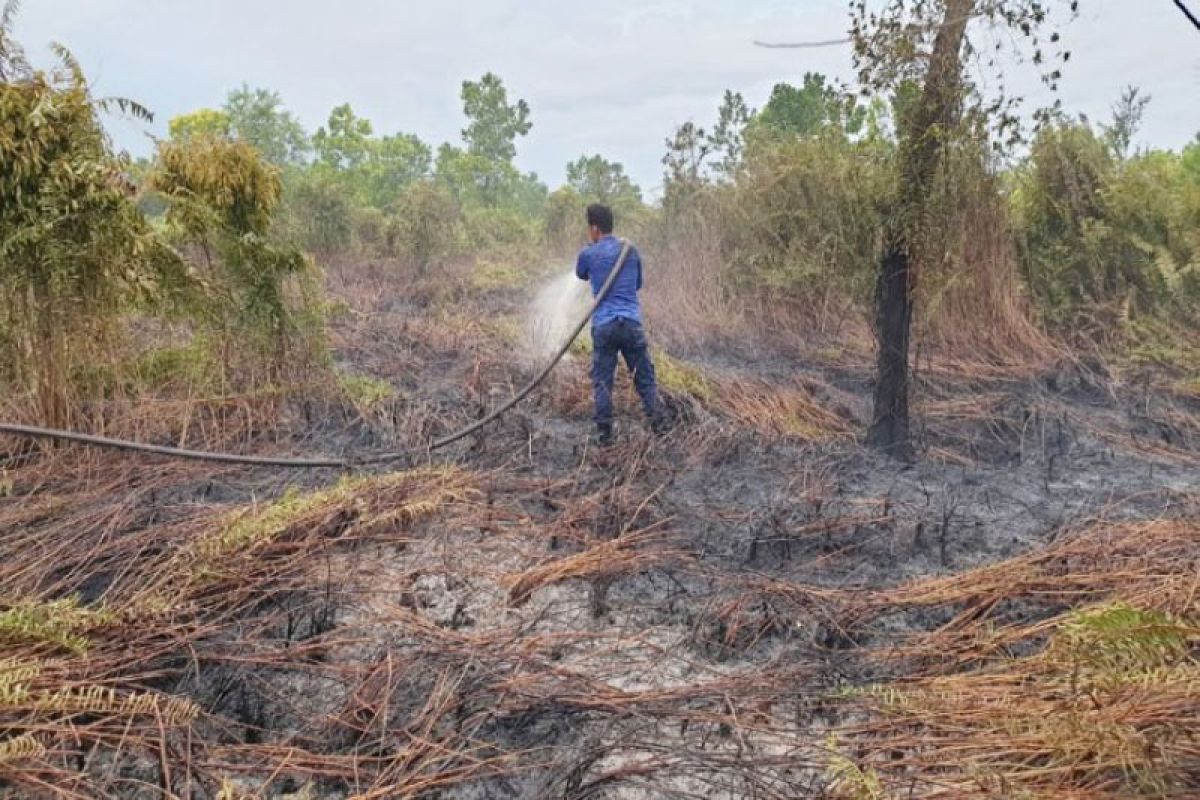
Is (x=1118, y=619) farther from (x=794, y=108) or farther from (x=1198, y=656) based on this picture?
(x=794, y=108)

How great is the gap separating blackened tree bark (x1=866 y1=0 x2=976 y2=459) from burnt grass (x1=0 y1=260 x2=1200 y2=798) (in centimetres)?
28

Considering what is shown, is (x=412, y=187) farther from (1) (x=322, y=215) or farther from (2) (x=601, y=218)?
(2) (x=601, y=218)

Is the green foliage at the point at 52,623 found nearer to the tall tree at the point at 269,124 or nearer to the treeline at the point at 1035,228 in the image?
the treeline at the point at 1035,228

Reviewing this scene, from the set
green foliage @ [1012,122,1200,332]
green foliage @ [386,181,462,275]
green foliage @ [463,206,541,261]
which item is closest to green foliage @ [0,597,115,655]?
green foliage @ [1012,122,1200,332]

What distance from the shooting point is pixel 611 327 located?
4.97m

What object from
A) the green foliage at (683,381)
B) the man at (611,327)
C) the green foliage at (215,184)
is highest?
the green foliage at (215,184)

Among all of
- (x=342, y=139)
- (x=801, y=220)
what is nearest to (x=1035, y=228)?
(x=801, y=220)

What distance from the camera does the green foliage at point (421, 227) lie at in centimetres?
1347

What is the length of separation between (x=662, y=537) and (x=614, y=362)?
1886mm

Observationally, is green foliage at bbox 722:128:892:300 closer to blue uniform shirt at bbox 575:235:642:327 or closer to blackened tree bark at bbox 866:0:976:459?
blackened tree bark at bbox 866:0:976:459

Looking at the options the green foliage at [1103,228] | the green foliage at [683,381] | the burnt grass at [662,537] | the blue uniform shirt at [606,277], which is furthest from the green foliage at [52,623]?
the green foliage at [1103,228]

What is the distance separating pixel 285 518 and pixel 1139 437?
5.37 meters

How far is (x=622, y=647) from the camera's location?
2627 mm

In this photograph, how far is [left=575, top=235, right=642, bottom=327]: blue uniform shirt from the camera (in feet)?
16.4
